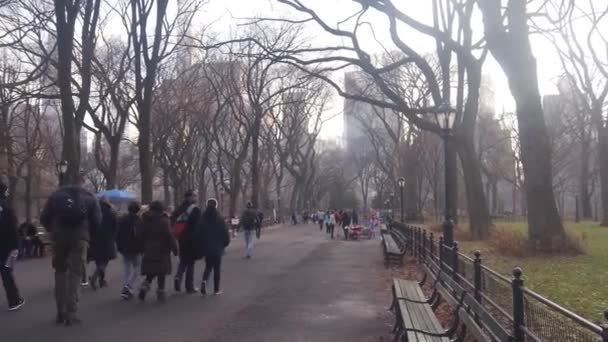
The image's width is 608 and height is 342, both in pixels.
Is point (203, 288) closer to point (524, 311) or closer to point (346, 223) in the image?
point (524, 311)

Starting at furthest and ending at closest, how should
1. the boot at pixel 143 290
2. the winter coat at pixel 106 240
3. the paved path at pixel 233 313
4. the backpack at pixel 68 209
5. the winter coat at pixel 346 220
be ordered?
the winter coat at pixel 346 220 < the winter coat at pixel 106 240 < the boot at pixel 143 290 < the backpack at pixel 68 209 < the paved path at pixel 233 313

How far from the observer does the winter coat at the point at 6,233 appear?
9938 millimetres

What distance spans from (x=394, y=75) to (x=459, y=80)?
14272 millimetres

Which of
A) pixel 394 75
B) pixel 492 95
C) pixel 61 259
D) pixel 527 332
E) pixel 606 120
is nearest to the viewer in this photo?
pixel 527 332

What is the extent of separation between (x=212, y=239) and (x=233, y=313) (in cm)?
211

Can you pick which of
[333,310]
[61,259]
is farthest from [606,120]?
[61,259]

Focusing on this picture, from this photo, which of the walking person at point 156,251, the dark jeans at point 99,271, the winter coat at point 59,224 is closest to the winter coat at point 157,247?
the walking person at point 156,251

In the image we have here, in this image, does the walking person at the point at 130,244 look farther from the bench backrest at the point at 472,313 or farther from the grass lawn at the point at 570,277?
the grass lawn at the point at 570,277

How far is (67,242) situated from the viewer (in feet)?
29.9

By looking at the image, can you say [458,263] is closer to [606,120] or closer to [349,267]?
[349,267]

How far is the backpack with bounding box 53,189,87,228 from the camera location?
9.06 meters

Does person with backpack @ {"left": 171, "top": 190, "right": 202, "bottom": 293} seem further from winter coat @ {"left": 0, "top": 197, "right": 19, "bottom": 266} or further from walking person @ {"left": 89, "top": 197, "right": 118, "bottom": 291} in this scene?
winter coat @ {"left": 0, "top": 197, "right": 19, "bottom": 266}

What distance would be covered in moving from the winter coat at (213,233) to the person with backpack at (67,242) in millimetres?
3249

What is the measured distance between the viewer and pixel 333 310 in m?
11.0
